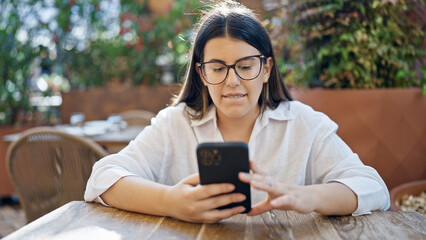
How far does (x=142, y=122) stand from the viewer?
153 inches

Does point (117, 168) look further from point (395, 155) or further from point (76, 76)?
point (76, 76)

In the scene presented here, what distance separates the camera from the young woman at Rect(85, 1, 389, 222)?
100 cm

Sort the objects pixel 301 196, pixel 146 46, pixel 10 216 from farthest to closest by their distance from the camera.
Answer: pixel 146 46 → pixel 10 216 → pixel 301 196

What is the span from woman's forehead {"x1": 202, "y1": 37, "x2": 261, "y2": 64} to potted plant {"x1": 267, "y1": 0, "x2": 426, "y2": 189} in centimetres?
99

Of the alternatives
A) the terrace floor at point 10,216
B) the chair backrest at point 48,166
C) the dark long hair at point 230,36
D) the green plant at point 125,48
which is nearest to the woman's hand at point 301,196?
the dark long hair at point 230,36

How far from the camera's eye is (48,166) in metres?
1.86

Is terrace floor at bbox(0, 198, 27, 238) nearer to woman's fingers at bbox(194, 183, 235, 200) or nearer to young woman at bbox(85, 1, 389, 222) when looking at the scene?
young woman at bbox(85, 1, 389, 222)

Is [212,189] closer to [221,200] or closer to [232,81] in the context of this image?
[221,200]

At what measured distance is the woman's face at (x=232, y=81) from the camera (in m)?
1.28

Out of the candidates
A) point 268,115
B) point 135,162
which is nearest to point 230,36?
point 268,115

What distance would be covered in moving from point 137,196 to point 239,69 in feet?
1.69

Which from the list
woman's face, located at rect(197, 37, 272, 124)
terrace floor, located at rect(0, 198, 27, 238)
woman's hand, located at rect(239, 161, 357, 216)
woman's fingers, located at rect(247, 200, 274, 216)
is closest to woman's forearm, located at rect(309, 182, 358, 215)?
woman's hand, located at rect(239, 161, 357, 216)

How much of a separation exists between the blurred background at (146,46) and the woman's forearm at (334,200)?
1378mm

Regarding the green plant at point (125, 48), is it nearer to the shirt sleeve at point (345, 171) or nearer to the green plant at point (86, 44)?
the green plant at point (86, 44)
